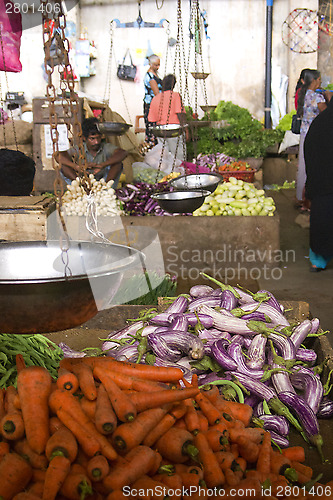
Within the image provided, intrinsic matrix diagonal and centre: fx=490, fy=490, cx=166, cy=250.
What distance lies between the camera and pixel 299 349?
7.14ft

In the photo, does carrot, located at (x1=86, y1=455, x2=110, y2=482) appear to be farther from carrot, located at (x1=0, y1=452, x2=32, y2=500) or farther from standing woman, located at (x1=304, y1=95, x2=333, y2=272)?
standing woman, located at (x1=304, y1=95, x2=333, y2=272)

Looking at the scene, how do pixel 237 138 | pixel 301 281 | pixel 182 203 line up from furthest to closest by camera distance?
pixel 237 138 < pixel 301 281 < pixel 182 203

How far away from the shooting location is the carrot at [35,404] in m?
1.37

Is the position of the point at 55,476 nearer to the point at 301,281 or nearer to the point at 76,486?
the point at 76,486

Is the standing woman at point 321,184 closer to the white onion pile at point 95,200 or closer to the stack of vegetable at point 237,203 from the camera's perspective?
the stack of vegetable at point 237,203

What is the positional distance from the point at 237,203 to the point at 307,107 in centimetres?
235

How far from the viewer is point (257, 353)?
80.7 inches

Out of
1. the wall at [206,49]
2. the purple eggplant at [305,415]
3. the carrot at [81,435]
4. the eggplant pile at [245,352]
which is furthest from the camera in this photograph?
the wall at [206,49]

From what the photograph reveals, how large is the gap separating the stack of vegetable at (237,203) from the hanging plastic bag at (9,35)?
8.23 feet

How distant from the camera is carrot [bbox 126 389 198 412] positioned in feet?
4.86

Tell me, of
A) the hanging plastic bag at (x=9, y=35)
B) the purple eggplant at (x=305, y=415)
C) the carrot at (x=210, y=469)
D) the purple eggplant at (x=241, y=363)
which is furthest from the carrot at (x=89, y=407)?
the hanging plastic bag at (x=9, y=35)

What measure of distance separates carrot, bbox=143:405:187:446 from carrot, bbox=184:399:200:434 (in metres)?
0.02

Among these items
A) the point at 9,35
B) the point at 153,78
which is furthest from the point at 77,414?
the point at 153,78

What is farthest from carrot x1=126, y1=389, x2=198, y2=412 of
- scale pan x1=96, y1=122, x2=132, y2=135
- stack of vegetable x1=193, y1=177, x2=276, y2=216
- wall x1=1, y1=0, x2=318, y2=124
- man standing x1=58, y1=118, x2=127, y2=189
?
wall x1=1, y1=0, x2=318, y2=124
